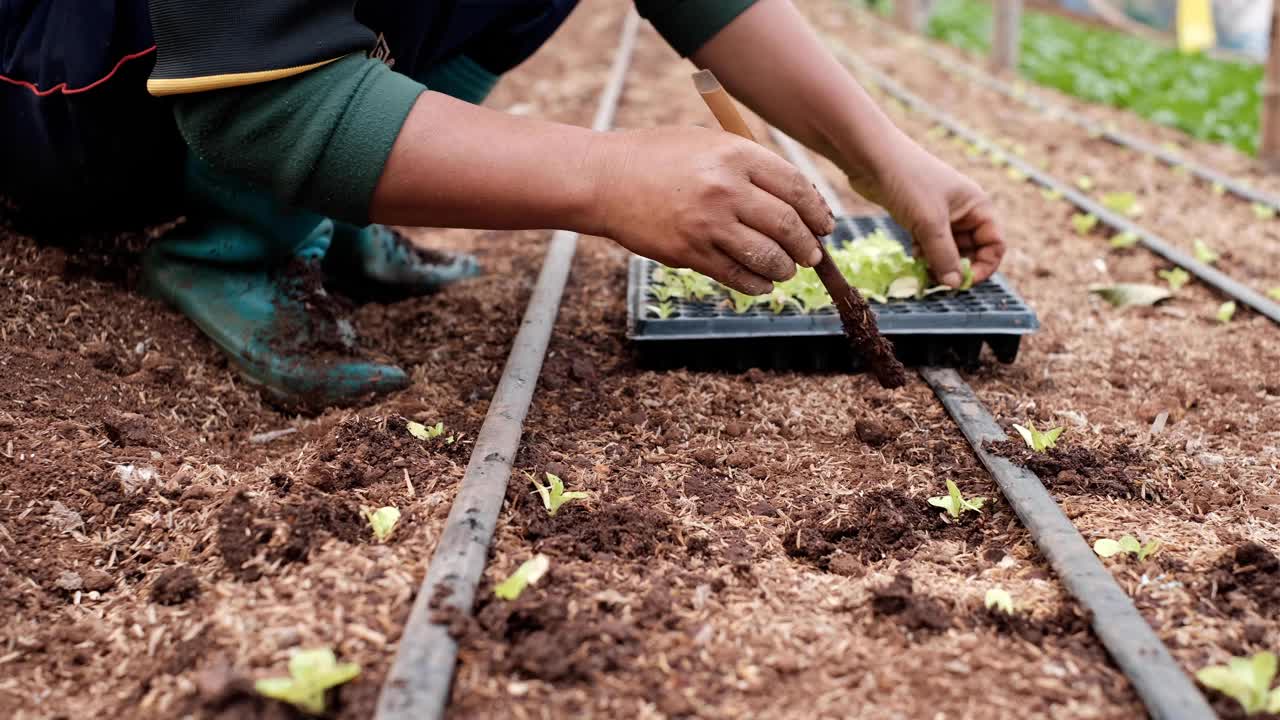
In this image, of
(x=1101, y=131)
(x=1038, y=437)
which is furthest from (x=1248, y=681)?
(x=1101, y=131)

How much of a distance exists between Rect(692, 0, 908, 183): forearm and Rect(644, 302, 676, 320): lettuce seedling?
0.59 metres

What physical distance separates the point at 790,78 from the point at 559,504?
4.19ft

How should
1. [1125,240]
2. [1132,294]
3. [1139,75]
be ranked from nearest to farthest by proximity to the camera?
[1132,294], [1125,240], [1139,75]

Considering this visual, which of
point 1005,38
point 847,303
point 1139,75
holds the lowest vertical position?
point 1139,75

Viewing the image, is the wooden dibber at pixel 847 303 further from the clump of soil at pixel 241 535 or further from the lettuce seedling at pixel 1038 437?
the clump of soil at pixel 241 535

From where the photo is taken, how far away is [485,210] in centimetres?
167

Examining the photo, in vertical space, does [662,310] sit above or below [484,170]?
below

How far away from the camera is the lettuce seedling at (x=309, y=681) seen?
4.20 feet

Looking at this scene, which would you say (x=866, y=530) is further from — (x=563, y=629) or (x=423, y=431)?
(x=423, y=431)

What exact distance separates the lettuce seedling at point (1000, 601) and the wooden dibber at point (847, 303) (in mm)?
683

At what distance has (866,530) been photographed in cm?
185

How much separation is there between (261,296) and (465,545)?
1.14 m

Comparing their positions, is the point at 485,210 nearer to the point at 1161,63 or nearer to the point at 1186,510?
the point at 1186,510

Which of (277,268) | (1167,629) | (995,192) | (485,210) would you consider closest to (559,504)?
(485,210)
